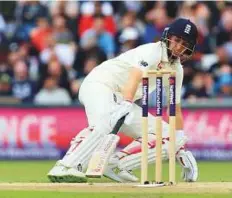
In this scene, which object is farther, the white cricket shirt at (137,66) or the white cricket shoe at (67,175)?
the white cricket shoe at (67,175)

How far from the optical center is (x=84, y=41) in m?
15.6

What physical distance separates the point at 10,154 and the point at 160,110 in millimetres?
6671

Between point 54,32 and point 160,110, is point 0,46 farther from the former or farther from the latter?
point 160,110

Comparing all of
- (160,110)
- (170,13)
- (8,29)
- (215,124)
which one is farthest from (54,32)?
(160,110)

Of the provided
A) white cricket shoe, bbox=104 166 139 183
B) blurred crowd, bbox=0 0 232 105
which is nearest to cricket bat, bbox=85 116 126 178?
white cricket shoe, bbox=104 166 139 183

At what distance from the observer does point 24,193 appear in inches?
299

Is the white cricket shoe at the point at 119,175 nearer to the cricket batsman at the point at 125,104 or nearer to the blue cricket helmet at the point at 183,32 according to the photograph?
the cricket batsman at the point at 125,104

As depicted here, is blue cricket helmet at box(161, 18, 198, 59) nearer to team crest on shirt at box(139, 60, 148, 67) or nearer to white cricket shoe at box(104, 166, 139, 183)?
team crest on shirt at box(139, 60, 148, 67)

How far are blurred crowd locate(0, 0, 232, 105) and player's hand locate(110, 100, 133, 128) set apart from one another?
6580mm

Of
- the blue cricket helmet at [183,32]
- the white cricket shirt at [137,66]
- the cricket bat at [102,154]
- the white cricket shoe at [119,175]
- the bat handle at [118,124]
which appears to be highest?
the blue cricket helmet at [183,32]

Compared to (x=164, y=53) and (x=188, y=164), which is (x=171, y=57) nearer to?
(x=164, y=53)

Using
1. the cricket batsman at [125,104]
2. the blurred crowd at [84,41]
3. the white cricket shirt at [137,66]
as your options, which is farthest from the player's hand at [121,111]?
the blurred crowd at [84,41]

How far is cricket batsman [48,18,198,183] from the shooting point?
27.4 ft

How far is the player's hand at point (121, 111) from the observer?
802 cm
